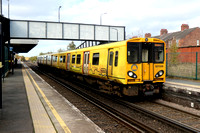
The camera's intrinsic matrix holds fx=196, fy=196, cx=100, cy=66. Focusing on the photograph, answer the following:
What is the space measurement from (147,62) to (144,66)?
26cm

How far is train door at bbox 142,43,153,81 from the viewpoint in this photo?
28.8ft

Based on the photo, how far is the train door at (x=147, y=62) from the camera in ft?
28.8

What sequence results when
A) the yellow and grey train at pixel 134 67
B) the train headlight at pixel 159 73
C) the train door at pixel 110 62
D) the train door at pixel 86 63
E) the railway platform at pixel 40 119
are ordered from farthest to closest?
1. the train door at pixel 86 63
2. the train door at pixel 110 62
3. the train headlight at pixel 159 73
4. the yellow and grey train at pixel 134 67
5. the railway platform at pixel 40 119

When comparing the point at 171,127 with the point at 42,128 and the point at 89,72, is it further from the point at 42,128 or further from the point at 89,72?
the point at 89,72

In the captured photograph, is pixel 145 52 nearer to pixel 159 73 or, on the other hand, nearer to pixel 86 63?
pixel 159 73

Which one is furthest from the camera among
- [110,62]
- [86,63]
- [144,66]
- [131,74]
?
[86,63]

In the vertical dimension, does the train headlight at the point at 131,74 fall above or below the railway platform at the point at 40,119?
above

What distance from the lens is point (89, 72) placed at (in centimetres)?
1262

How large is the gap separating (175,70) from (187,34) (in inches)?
1342

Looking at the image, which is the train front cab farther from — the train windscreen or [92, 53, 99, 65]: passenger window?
[92, 53, 99, 65]: passenger window

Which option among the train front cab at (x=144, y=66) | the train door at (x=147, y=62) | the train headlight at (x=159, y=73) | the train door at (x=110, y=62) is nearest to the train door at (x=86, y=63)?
the train door at (x=110, y=62)

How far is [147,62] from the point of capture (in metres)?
8.88

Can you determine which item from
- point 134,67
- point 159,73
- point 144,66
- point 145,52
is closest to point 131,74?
point 134,67

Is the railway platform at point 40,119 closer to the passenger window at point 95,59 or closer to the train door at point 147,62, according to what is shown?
the train door at point 147,62
